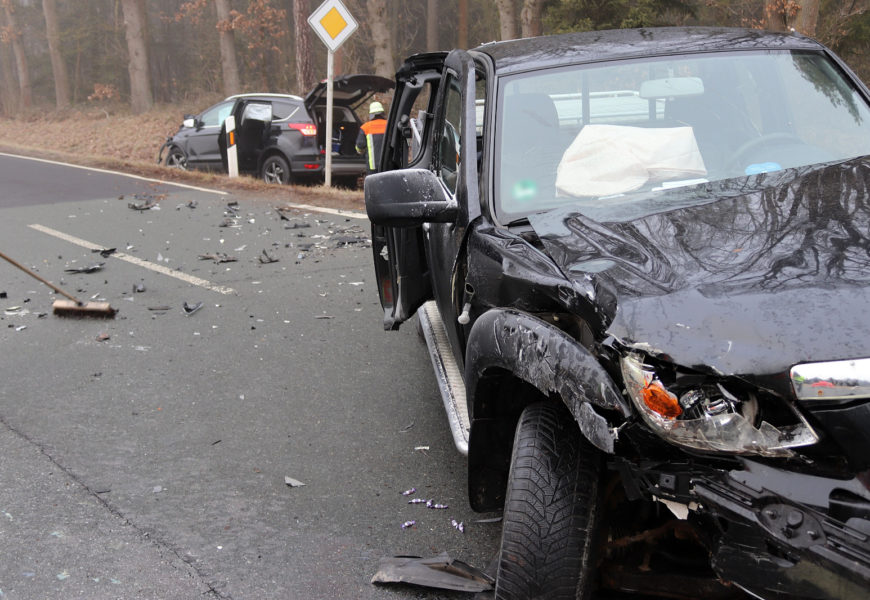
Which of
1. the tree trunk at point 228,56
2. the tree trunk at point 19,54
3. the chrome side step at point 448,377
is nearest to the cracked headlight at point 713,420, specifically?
the chrome side step at point 448,377

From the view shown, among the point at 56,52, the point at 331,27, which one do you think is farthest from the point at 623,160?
the point at 56,52

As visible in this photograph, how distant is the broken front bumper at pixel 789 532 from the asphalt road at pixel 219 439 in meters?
1.36

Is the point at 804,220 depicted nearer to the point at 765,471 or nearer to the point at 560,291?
the point at 560,291

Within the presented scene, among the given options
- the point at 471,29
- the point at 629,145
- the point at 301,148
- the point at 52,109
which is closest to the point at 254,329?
the point at 629,145

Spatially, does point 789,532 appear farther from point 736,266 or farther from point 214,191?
point 214,191

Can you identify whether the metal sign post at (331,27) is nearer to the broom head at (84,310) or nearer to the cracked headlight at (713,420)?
the broom head at (84,310)

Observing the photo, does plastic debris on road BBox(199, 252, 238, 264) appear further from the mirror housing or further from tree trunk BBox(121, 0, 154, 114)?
tree trunk BBox(121, 0, 154, 114)

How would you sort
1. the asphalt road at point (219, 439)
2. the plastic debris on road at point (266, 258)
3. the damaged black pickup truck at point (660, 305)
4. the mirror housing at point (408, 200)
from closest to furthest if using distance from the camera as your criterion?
the damaged black pickup truck at point (660, 305) < the mirror housing at point (408, 200) < the asphalt road at point (219, 439) < the plastic debris on road at point (266, 258)

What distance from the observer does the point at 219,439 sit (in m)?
4.70

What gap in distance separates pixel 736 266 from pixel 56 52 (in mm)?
45939

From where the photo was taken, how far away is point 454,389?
13.0 ft

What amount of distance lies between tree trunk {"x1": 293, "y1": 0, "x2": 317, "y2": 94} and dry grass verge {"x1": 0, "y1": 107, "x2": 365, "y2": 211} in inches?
168

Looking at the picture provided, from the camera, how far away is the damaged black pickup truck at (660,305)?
2.02 meters

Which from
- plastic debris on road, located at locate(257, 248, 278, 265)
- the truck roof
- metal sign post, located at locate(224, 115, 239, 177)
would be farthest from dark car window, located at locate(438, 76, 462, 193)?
metal sign post, located at locate(224, 115, 239, 177)
